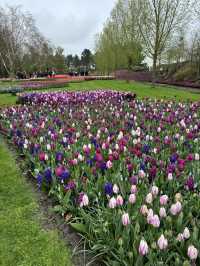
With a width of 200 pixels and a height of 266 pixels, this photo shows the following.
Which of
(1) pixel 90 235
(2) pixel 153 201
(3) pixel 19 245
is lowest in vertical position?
(3) pixel 19 245

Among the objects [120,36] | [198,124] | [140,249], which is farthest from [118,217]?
[120,36]

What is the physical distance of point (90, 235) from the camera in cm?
267

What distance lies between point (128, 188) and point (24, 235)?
4.11 ft

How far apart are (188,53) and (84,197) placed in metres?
32.9

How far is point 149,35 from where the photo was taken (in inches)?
885

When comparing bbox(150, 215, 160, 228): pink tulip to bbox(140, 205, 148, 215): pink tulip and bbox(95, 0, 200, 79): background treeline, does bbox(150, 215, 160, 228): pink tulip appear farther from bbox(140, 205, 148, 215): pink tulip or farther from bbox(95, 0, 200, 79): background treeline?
bbox(95, 0, 200, 79): background treeline

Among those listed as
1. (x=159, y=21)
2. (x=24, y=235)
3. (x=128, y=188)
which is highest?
(x=159, y=21)

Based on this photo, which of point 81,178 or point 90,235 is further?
point 81,178

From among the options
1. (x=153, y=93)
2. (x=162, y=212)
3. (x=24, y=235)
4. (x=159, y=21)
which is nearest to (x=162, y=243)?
(x=162, y=212)

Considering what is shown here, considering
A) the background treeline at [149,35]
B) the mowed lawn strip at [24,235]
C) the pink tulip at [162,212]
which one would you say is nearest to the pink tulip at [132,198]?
the pink tulip at [162,212]

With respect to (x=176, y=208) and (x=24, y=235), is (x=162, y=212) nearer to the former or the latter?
(x=176, y=208)

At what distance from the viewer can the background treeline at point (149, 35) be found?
2188 centimetres

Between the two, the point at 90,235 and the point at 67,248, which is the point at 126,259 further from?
the point at 67,248

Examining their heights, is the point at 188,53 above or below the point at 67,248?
above
